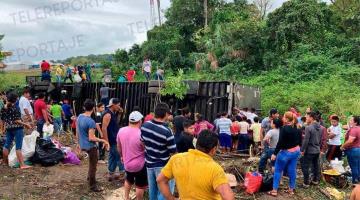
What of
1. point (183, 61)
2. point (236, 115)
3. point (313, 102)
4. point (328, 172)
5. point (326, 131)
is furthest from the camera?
point (183, 61)

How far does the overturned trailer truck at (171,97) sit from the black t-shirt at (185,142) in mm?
7234

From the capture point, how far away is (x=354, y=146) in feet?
25.9

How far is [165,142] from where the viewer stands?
5.05 m

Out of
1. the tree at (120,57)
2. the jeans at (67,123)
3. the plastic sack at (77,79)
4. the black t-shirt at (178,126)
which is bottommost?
the jeans at (67,123)

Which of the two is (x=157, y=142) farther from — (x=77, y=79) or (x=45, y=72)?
(x=45, y=72)

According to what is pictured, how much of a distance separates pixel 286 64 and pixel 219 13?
317 inches

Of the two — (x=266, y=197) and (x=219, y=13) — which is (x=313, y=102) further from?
(x=219, y=13)

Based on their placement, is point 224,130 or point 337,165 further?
point 224,130

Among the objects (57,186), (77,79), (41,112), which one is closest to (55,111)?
(41,112)

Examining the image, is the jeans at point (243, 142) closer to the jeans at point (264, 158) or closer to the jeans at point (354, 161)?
the jeans at point (264, 158)

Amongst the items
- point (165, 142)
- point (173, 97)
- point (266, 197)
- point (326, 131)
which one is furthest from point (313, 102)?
point (165, 142)

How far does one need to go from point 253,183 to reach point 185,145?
2.37 metres

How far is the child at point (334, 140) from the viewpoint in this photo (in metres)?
8.89

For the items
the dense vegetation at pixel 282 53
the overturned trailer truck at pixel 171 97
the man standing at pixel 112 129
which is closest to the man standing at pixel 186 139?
the man standing at pixel 112 129
